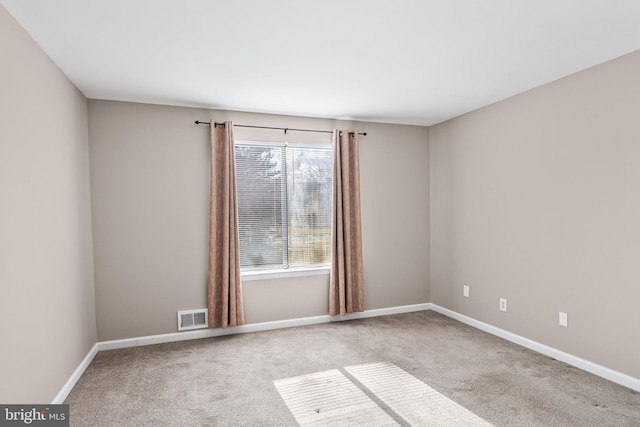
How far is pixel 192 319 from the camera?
394 cm

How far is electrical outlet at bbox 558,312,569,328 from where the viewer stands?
125 inches

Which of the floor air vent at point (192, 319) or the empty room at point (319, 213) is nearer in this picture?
the empty room at point (319, 213)

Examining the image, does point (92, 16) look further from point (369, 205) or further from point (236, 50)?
point (369, 205)

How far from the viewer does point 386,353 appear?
11.5 feet

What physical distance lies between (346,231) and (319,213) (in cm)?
41

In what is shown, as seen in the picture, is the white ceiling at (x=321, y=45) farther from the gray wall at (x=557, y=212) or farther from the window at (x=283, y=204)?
the window at (x=283, y=204)

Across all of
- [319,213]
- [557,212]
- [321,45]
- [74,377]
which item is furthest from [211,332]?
[557,212]

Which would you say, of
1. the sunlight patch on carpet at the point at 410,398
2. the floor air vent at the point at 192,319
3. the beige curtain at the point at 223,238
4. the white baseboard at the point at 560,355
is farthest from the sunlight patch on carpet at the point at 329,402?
the white baseboard at the point at 560,355

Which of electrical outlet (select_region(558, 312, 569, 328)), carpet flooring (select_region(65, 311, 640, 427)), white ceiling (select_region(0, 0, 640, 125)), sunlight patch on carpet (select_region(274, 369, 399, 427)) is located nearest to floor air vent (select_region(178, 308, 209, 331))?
carpet flooring (select_region(65, 311, 640, 427))

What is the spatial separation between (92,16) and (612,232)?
389cm

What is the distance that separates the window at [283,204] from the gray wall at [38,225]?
5.28 ft

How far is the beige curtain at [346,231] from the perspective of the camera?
174 inches

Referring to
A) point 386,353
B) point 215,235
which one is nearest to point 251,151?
point 215,235

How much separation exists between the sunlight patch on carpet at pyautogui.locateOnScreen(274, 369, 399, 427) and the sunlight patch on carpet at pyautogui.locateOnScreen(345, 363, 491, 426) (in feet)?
0.40
